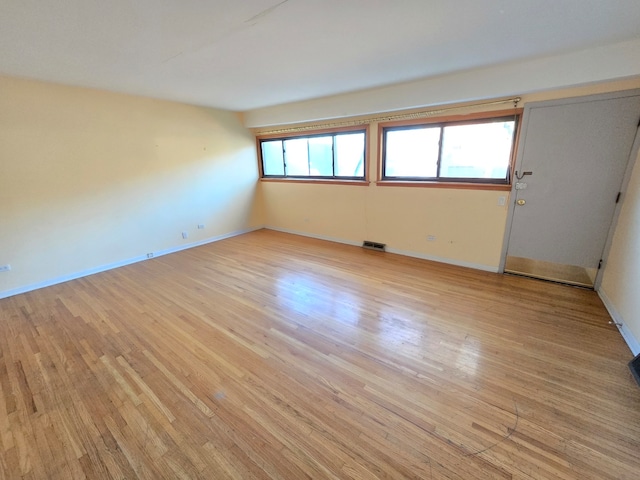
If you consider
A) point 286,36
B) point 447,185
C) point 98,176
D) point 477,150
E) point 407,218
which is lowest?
point 407,218

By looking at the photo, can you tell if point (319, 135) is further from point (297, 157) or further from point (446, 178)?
point (446, 178)

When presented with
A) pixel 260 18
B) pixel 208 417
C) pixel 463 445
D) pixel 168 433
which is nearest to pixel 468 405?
pixel 463 445

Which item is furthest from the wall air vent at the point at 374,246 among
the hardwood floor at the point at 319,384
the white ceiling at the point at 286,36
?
the white ceiling at the point at 286,36

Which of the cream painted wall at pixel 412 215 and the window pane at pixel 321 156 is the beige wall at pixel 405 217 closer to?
the cream painted wall at pixel 412 215

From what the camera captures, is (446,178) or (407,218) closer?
(446,178)

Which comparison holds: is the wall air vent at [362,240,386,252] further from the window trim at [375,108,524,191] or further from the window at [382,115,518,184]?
the window at [382,115,518,184]

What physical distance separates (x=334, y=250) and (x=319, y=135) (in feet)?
7.14

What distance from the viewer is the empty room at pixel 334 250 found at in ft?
5.06

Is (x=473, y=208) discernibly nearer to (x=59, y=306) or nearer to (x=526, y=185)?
(x=526, y=185)

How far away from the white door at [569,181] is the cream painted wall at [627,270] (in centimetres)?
15

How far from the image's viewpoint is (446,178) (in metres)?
3.80

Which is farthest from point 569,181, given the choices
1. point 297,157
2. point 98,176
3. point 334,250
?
point 98,176

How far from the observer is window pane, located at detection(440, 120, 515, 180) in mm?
3320

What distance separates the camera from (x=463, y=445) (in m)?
1.45
